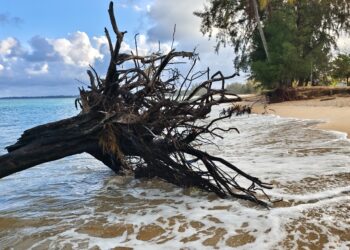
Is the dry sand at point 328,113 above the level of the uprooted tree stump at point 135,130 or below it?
below

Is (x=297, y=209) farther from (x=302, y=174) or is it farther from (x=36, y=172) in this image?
(x=36, y=172)

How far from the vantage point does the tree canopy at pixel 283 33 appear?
3056cm

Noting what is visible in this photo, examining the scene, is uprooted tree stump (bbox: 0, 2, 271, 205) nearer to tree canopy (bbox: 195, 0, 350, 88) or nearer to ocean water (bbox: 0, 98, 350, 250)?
ocean water (bbox: 0, 98, 350, 250)

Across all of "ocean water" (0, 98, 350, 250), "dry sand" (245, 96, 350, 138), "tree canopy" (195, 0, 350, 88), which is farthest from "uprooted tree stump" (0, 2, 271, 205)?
"tree canopy" (195, 0, 350, 88)

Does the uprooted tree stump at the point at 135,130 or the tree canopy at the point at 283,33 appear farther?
the tree canopy at the point at 283,33

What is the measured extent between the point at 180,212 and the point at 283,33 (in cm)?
2842

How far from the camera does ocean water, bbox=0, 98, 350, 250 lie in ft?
12.9

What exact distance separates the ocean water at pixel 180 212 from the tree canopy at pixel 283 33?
23725 millimetres

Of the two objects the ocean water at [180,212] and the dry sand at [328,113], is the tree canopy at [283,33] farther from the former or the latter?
the ocean water at [180,212]

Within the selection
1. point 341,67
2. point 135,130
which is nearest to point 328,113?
point 135,130

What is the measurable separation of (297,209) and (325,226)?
0.57 metres

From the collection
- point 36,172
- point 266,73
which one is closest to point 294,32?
point 266,73

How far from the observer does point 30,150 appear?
217 inches

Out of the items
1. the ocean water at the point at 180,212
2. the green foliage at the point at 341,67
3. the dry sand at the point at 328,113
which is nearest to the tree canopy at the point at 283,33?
the green foliage at the point at 341,67
